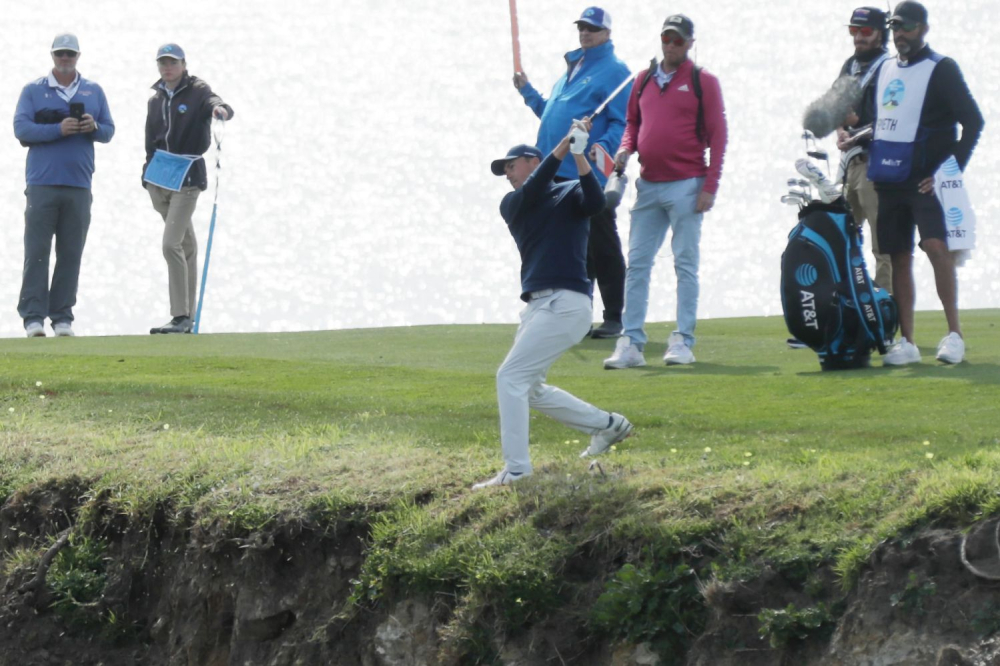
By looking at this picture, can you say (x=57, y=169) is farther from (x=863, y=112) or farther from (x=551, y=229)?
(x=551, y=229)

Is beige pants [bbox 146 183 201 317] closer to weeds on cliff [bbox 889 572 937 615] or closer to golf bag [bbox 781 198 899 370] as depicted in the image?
golf bag [bbox 781 198 899 370]

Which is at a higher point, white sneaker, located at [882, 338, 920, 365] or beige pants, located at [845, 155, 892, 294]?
beige pants, located at [845, 155, 892, 294]

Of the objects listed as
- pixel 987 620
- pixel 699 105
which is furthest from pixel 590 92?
pixel 987 620

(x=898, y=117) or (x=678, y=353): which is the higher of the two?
(x=898, y=117)

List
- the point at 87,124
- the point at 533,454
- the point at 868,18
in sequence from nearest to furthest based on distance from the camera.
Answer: the point at 533,454 → the point at 868,18 → the point at 87,124

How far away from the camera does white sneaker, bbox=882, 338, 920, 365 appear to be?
36.3ft

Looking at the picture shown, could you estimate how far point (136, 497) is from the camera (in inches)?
349

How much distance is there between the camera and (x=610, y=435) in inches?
334

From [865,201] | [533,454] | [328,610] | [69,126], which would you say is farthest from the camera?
[69,126]

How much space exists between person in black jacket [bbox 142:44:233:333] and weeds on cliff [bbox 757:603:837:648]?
398 inches

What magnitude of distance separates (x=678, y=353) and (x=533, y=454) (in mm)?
3241

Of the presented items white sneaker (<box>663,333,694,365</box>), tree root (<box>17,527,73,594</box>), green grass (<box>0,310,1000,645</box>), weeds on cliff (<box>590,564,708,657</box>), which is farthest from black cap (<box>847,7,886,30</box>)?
tree root (<box>17,527,73,594</box>)

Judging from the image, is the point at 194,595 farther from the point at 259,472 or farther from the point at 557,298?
the point at 557,298

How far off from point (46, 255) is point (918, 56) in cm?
874
